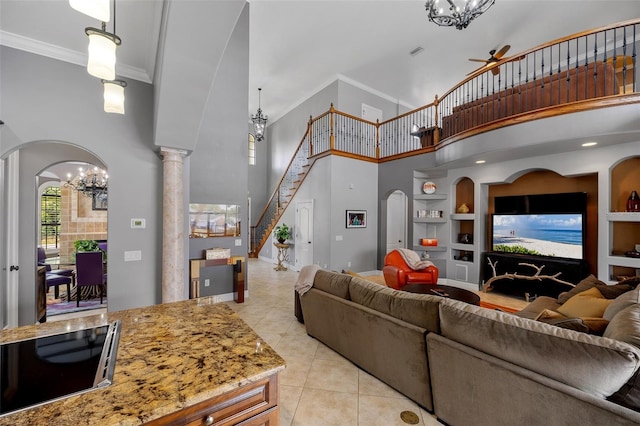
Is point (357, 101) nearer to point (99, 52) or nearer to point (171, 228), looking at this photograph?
point (171, 228)

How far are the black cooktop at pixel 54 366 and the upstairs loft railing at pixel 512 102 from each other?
527 centimetres

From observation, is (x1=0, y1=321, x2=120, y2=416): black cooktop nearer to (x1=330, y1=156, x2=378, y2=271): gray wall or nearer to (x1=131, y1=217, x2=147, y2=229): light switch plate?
(x1=131, y1=217, x2=147, y2=229): light switch plate

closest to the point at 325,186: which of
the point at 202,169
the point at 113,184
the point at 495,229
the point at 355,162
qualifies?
the point at 355,162

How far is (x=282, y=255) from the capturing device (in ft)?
27.4

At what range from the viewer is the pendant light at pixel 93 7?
131cm

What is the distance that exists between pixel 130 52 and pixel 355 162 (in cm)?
517

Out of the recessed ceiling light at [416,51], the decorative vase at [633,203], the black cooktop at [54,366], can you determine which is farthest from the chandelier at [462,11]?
the black cooktop at [54,366]

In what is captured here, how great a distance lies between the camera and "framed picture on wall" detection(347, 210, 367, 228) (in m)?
7.07

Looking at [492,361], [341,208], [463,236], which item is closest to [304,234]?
[341,208]

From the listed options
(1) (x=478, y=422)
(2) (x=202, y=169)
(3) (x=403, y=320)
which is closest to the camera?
(1) (x=478, y=422)

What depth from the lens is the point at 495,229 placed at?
589 centimetres

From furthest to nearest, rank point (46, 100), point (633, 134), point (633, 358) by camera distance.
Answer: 1. point (633, 134)
2. point (46, 100)
3. point (633, 358)

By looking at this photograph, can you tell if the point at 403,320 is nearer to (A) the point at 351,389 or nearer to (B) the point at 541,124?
(A) the point at 351,389

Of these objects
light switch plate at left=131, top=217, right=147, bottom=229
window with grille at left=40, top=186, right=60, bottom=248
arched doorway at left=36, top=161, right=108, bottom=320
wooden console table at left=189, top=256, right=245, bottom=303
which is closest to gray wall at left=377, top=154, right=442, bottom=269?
wooden console table at left=189, top=256, right=245, bottom=303
